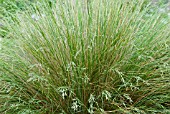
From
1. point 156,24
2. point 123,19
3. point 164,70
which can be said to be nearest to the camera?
point 164,70

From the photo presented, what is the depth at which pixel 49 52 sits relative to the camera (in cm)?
198

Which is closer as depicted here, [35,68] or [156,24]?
[35,68]

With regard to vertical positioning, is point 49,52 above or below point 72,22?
below

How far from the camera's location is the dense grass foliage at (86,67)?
184 cm

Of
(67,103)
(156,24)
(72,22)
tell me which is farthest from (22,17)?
(156,24)

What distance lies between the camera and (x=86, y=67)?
188 centimetres

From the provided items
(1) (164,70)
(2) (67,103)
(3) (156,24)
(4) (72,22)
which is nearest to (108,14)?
(4) (72,22)

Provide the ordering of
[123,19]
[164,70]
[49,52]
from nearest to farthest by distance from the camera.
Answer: [164,70]
[49,52]
[123,19]

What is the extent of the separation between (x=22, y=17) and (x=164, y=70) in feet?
4.41

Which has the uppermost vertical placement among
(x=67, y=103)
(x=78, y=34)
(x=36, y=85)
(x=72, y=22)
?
(x=72, y=22)

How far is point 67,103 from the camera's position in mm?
1871

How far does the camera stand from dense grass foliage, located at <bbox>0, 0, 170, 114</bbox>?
72.5 inches

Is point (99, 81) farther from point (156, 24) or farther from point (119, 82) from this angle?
point (156, 24)

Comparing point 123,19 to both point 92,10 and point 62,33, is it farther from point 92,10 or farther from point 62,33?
point 62,33
